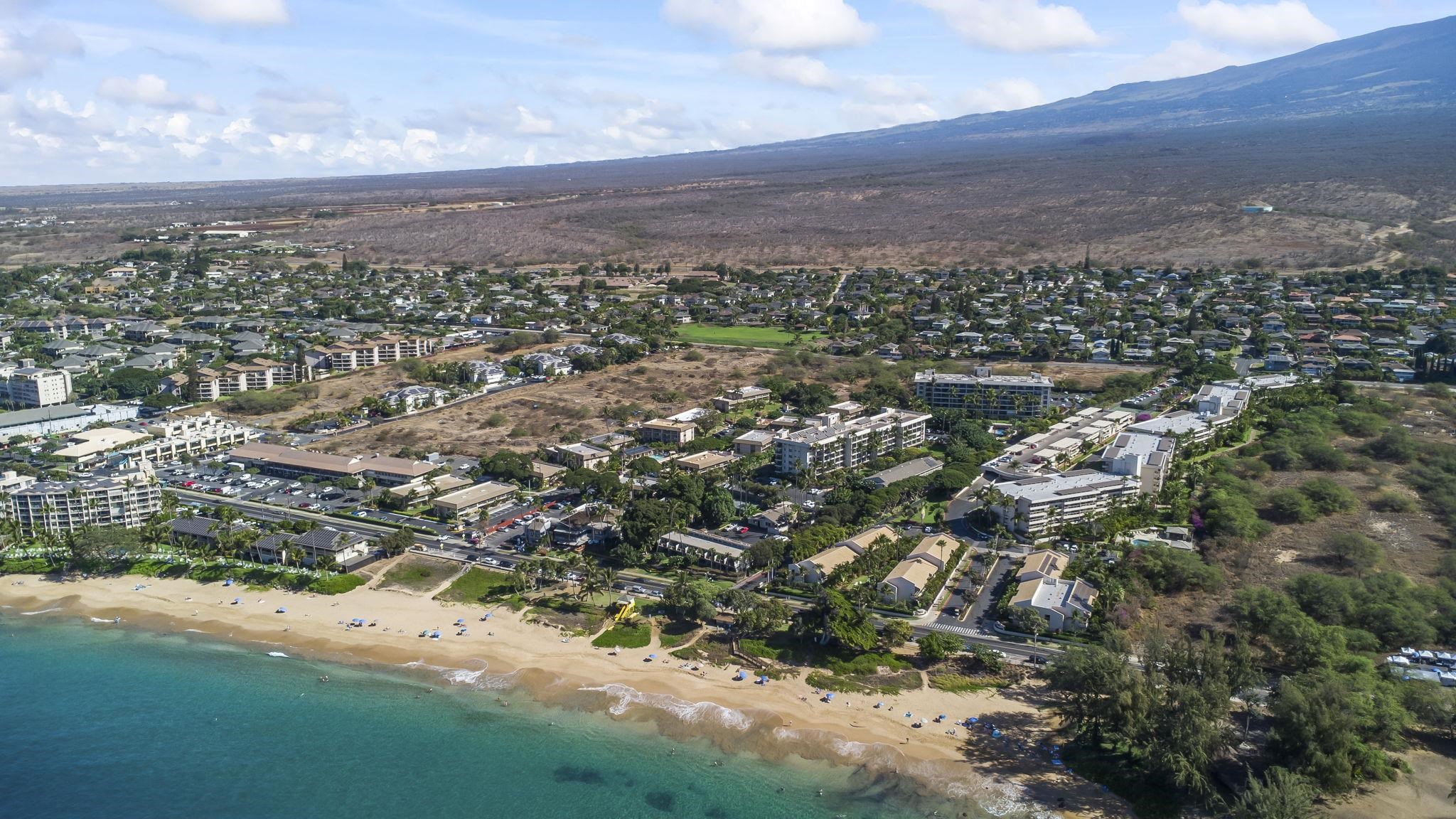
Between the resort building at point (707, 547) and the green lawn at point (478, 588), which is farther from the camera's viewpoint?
the resort building at point (707, 547)

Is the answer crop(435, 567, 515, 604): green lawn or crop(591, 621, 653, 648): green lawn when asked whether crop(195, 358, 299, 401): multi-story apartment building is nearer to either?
crop(435, 567, 515, 604): green lawn

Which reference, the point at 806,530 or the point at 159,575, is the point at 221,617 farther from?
the point at 806,530

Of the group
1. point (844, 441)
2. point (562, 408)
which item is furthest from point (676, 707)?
point (562, 408)

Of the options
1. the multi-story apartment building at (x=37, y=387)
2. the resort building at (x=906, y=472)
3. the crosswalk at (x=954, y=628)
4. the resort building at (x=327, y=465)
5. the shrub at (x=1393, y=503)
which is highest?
the multi-story apartment building at (x=37, y=387)

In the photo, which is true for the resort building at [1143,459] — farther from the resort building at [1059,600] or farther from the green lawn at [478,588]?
the green lawn at [478,588]

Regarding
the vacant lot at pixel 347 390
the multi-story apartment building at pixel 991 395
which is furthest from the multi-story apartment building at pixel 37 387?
the multi-story apartment building at pixel 991 395

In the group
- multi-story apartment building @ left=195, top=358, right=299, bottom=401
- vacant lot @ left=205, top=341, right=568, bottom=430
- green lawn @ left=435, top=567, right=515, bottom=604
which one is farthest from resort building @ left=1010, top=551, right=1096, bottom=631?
multi-story apartment building @ left=195, top=358, right=299, bottom=401

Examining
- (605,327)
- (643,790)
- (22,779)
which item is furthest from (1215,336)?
(22,779)

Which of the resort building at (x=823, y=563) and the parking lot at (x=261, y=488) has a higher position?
the parking lot at (x=261, y=488)
